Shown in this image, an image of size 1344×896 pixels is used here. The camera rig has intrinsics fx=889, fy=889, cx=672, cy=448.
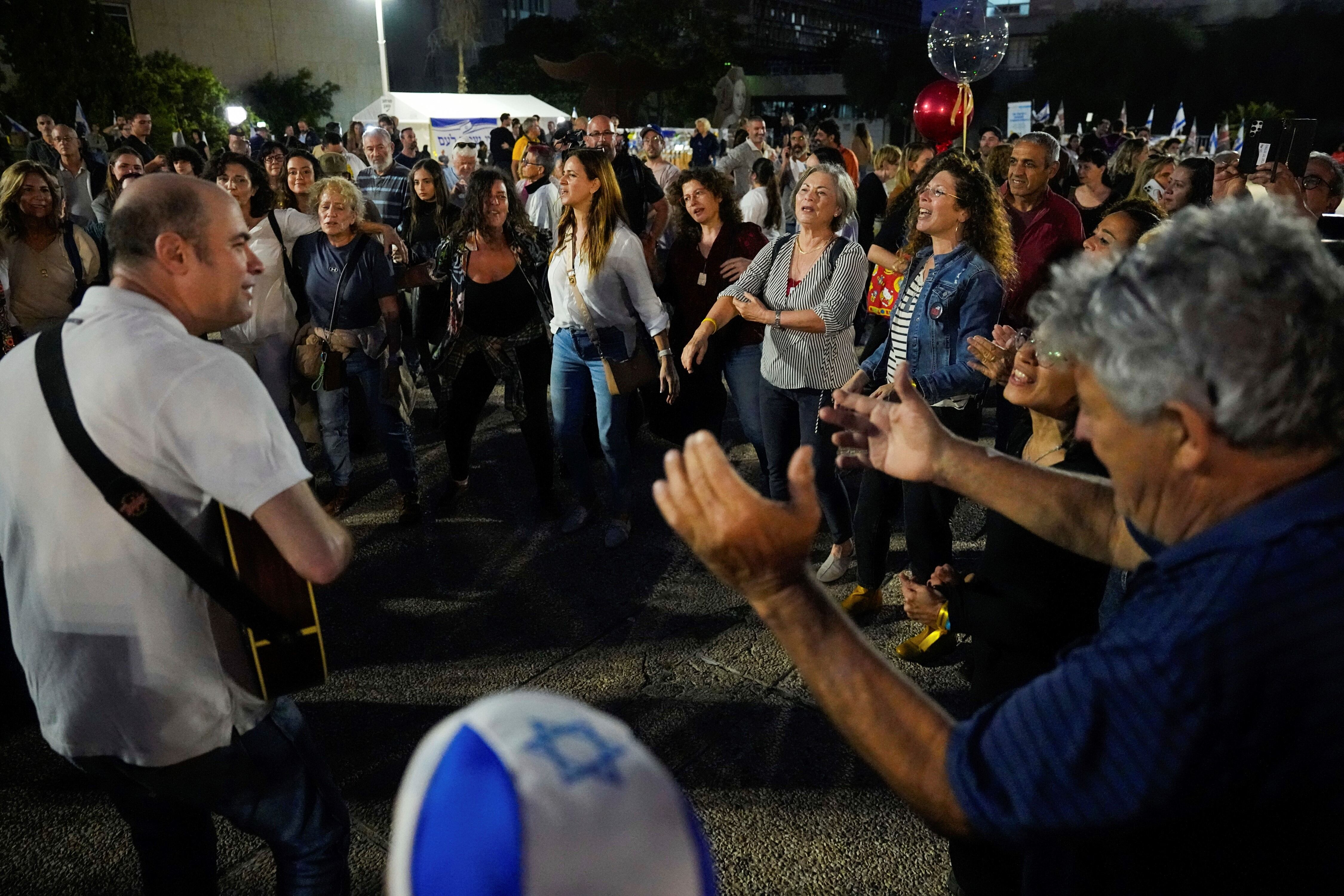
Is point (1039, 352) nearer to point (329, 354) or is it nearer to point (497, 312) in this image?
point (497, 312)

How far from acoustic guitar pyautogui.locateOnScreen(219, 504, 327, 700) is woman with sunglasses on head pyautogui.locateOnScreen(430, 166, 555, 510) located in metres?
3.16

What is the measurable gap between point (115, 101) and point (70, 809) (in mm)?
27852

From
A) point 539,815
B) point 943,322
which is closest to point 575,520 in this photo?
point 943,322

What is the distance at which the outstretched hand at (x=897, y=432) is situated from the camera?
194cm

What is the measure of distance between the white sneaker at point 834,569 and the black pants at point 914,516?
0.34 meters

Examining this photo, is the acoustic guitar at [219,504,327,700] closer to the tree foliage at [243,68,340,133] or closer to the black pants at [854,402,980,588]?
the black pants at [854,402,980,588]

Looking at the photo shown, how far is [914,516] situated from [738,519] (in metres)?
2.62

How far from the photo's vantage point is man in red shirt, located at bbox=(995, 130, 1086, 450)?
4.76m

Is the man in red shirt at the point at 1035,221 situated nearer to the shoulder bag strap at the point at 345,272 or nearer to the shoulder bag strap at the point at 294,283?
the shoulder bag strap at the point at 345,272

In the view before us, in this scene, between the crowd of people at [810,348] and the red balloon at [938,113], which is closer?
the crowd of people at [810,348]

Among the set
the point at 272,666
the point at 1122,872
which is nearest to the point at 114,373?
the point at 272,666

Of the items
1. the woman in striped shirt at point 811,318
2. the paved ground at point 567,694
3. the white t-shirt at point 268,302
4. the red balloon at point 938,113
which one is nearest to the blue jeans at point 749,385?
the woman in striped shirt at point 811,318

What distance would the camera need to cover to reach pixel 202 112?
2753 cm

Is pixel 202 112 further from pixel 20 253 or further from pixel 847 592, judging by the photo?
pixel 847 592
